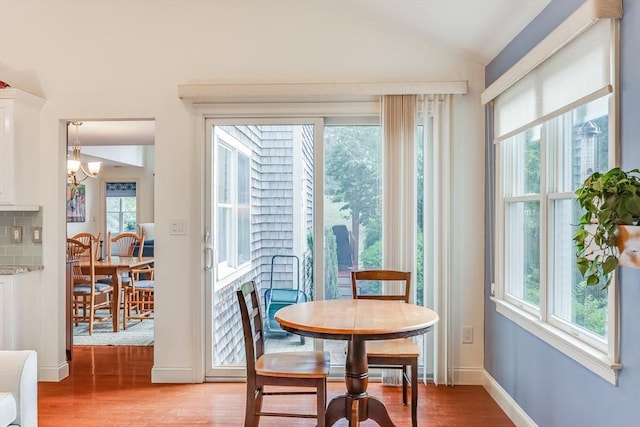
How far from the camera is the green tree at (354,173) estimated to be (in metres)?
3.64

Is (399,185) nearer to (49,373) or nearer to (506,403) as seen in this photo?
(506,403)

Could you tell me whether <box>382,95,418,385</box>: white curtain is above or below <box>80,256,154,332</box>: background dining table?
above

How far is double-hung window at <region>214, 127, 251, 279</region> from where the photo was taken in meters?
3.72

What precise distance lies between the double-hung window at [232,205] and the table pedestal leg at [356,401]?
1.58m

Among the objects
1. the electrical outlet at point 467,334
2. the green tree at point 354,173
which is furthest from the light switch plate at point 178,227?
the electrical outlet at point 467,334

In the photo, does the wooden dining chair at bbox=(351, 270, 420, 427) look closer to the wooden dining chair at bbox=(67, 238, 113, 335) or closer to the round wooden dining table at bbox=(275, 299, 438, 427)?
the round wooden dining table at bbox=(275, 299, 438, 427)

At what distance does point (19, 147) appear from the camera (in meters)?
3.42

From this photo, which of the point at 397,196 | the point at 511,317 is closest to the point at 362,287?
the point at 397,196

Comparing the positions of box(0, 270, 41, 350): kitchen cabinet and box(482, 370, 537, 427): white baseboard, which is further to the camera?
box(0, 270, 41, 350): kitchen cabinet

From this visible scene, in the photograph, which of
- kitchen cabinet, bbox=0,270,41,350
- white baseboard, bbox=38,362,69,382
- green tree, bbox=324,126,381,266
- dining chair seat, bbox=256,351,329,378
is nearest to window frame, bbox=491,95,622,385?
green tree, bbox=324,126,381,266

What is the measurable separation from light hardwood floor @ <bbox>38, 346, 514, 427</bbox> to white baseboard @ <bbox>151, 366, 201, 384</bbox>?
5 cm

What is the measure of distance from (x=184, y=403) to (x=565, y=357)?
2.37m

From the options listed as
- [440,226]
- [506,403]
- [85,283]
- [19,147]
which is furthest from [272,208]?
[85,283]

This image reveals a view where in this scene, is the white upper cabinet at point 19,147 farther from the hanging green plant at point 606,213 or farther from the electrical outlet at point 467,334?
the hanging green plant at point 606,213
